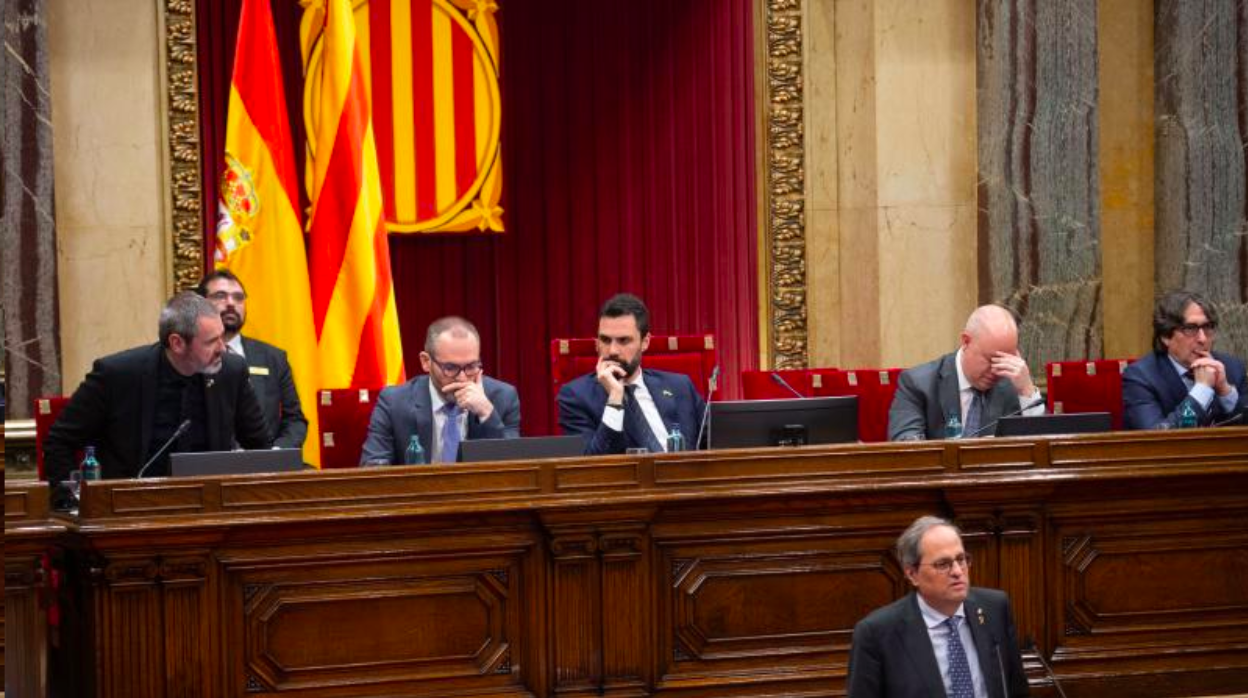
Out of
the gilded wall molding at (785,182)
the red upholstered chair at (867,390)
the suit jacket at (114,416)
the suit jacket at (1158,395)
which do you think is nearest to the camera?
the suit jacket at (114,416)

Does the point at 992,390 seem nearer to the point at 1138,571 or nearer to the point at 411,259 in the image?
the point at 1138,571

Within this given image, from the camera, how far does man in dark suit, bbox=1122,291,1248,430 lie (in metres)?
5.22

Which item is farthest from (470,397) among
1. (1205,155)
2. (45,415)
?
(1205,155)

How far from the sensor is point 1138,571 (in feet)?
14.6

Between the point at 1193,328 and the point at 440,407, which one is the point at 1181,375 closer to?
the point at 1193,328

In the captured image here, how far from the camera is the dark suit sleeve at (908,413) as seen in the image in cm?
494

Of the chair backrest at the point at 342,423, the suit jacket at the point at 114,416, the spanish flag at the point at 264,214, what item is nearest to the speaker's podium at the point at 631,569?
the suit jacket at the point at 114,416

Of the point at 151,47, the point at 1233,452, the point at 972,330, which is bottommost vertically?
the point at 1233,452

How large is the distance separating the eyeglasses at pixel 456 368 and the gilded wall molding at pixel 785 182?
8.74 feet

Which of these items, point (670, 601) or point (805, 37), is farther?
point (805, 37)

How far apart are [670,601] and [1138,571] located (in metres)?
1.37

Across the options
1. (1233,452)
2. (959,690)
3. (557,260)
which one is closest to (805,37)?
(557,260)

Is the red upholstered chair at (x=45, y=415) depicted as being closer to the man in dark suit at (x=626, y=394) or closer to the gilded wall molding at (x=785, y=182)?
the man in dark suit at (x=626, y=394)

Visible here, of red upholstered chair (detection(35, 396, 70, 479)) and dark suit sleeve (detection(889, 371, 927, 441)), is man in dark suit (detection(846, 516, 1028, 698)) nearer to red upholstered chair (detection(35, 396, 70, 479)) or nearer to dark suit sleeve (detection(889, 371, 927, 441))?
dark suit sleeve (detection(889, 371, 927, 441))
